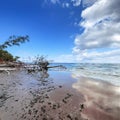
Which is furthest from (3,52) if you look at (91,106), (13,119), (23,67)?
(23,67)

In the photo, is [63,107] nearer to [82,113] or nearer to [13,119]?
[82,113]

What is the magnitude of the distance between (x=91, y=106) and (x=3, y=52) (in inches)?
245

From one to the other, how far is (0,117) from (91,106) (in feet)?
14.3

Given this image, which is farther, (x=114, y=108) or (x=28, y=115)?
(x=114, y=108)

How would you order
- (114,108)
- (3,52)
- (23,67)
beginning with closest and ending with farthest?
(3,52)
(114,108)
(23,67)

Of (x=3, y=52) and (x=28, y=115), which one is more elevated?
(x=3, y=52)

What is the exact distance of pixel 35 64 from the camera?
40.4 m

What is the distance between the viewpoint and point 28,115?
22.4ft

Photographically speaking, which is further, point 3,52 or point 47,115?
point 47,115

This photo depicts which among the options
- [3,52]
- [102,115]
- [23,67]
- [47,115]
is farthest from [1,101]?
[23,67]

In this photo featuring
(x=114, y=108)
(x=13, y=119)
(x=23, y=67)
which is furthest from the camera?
(x=23, y=67)

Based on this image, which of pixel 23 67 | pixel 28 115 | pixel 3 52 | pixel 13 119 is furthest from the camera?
pixel 23 67

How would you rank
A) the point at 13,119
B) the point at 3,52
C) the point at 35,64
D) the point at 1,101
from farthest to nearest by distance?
1. the point at 35,64
2. the point at 1,101
3. the point at 13,119
4. the point at 3,52

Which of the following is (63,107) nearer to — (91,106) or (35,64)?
(91,106)
